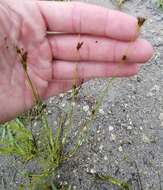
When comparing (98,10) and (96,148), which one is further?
(96,148)

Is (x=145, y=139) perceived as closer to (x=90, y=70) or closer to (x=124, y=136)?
(x=124, y=136)

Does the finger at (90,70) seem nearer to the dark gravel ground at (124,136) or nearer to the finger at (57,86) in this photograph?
the finger at (57,86)

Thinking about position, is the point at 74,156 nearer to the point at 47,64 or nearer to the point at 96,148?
the point at 96,148

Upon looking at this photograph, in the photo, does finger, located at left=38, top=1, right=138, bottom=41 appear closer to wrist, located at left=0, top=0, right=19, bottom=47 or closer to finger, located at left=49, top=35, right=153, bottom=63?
finger, located at left=49, top=35, right=153, bottom=63

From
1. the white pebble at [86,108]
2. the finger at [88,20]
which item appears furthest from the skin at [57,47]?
the white pebble at [86,108]

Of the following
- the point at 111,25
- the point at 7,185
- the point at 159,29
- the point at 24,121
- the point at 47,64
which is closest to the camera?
the point at 111,25

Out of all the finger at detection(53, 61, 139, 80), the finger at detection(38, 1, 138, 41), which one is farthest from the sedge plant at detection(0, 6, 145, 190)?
the finger at detection(38, 1, 138, 41)

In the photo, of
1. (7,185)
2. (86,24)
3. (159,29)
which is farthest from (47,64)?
(159,29)
